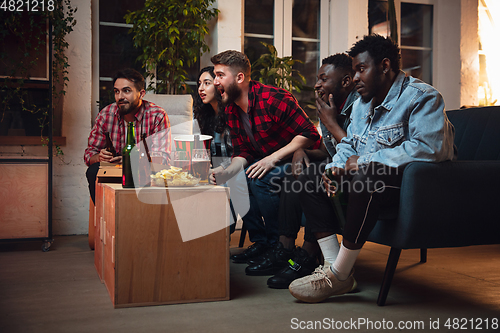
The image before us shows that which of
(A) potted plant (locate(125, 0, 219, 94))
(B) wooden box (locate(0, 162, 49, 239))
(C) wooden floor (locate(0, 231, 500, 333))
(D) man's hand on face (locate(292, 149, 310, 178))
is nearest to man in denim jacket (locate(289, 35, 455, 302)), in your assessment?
(C) wooden floor (locate(0, 231, 500, 333))

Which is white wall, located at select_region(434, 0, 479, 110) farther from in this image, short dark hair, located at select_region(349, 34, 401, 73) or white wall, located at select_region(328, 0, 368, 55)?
short dark hair, located at select_region(349, 34, 401, 73)

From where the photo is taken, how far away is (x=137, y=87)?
293cm

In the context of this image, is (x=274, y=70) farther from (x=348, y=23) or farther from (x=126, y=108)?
(x=126, y=108)

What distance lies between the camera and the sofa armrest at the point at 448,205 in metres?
1.52

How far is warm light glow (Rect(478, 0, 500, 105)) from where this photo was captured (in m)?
4.73

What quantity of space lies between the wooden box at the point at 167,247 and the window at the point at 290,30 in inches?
105

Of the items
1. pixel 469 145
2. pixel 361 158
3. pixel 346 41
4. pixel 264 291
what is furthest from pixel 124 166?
pixel 346 41

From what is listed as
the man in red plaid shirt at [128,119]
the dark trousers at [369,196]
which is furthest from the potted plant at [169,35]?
the dark trousers at [369,196]

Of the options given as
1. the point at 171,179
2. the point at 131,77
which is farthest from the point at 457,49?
the point at 171,179

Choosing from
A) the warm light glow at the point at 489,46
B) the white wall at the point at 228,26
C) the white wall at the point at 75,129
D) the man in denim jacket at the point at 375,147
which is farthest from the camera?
the warm light glow at the point at 489,46

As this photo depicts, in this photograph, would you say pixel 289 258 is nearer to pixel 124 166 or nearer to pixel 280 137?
pixel 280 137

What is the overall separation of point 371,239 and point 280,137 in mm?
831

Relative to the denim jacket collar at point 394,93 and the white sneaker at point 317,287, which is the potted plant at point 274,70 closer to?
the denim jacket collar at point 394,93

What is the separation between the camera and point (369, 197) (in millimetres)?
1513
